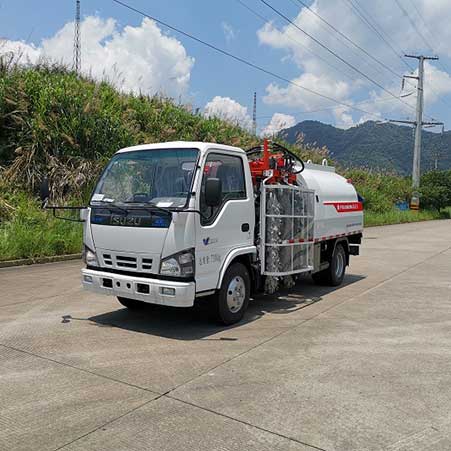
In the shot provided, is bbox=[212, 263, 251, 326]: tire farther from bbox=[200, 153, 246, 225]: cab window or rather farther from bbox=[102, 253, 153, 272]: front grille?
bbox=[102, 253, 153, 272]: front grille

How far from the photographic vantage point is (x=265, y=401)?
4.29 meters

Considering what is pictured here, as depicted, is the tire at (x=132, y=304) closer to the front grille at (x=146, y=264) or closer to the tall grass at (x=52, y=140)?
the front grille at (x=146, y=264)

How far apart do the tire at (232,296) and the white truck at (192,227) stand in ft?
0.04

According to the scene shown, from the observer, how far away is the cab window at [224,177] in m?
6.07

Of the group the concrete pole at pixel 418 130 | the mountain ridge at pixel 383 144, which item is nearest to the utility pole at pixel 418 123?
the concrete pole at pixel 418 130

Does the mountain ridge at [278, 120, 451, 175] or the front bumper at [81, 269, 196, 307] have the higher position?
the mountain ridge at [278, 120, 451, 175]

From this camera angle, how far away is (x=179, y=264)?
5734 millimetres

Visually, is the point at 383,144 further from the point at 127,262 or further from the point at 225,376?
the point at 225,376

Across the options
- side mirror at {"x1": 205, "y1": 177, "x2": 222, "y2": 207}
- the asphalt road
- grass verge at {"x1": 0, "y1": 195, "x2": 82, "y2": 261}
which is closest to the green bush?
grass verge at {"x1": 0, "y1": 195, "x2": 82, "y2": 261}

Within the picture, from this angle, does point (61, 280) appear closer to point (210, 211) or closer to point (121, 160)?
point (121, 160)

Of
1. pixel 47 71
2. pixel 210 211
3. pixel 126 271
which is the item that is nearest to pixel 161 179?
pixel 210 211

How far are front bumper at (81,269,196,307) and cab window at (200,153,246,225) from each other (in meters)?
0.83

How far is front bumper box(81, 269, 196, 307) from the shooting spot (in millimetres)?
5684

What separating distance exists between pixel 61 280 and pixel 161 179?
4225 millimetres
